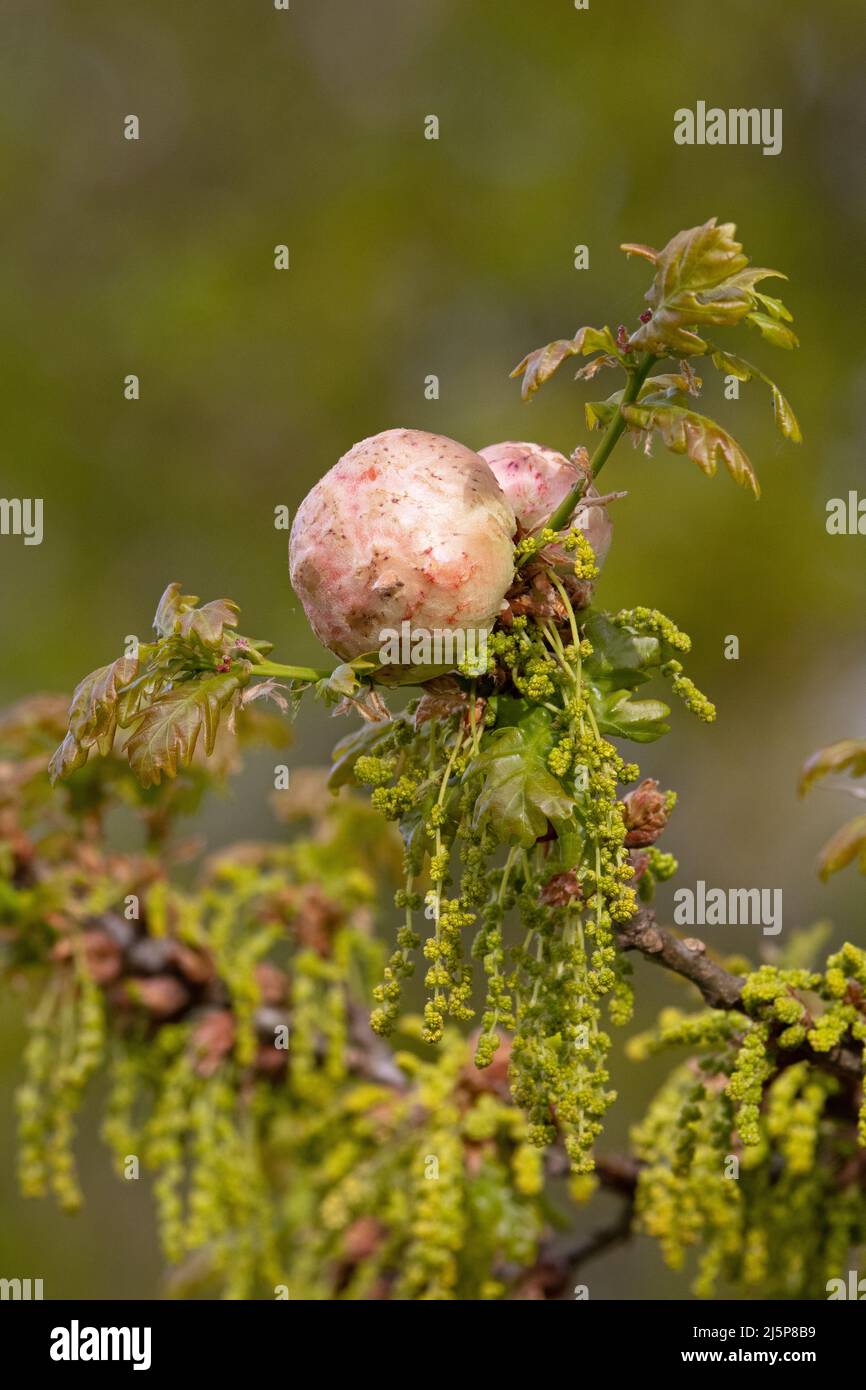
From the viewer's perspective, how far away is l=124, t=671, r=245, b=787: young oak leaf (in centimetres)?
87

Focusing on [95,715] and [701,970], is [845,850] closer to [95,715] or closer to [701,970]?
[701,970]

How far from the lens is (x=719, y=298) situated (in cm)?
83

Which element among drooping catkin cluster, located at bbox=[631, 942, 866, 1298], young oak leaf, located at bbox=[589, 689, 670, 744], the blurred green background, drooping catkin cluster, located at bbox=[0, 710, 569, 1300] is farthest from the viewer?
the blurred green background

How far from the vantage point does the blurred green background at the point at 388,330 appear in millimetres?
3578

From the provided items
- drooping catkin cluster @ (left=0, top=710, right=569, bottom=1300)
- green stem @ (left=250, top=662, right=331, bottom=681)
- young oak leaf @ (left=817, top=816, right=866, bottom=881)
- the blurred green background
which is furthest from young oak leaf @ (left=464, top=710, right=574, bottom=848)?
the blurred green background

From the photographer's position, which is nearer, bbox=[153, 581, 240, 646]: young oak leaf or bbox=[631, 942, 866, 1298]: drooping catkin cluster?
bbox=[153, 581, 240, 646]: young oak leaf

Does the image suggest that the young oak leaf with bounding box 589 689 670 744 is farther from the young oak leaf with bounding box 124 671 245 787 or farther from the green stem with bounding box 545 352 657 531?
the young oak leaf with bounding box 124 671 245 787

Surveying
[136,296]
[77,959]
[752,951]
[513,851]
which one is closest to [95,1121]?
[752,951]

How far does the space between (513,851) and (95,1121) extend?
11.8 ft

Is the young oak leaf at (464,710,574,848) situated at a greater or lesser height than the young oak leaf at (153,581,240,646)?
lesser

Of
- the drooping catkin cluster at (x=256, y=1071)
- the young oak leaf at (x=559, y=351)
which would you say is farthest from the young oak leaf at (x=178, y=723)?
the drooping catkin cluster at (x=256, y=1071)

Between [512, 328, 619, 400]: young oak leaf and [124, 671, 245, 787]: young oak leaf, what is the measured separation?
0.94ft

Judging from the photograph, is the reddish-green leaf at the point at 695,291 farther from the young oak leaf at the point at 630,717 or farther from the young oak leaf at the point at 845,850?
the young oak leaf at the point at 845,850

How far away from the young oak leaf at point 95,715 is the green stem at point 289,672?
8cm
